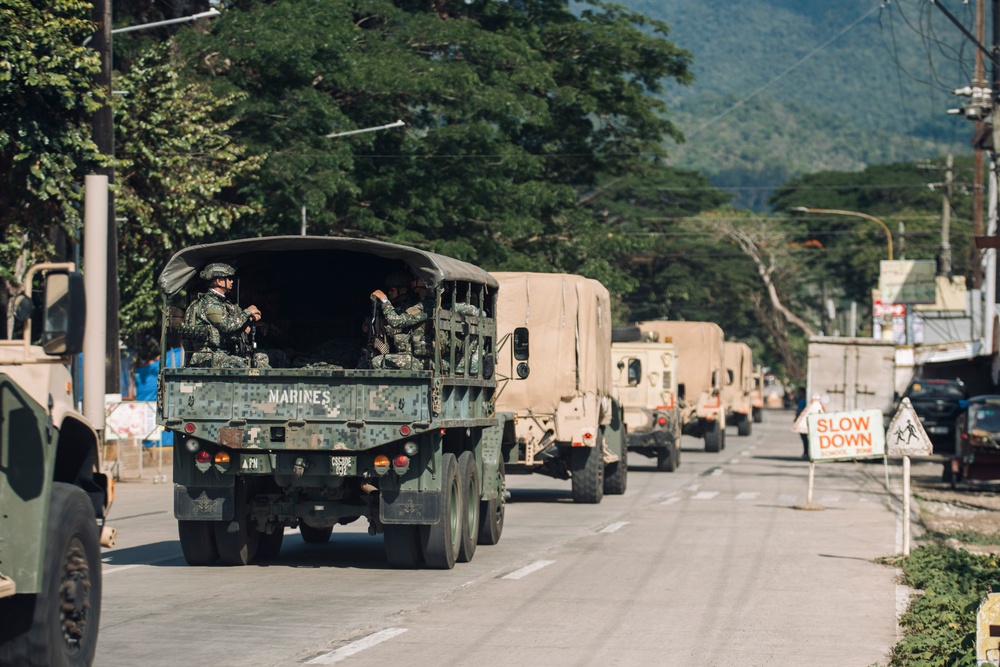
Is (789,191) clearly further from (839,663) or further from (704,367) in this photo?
(839,663)

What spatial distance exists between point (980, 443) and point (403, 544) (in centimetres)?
1712

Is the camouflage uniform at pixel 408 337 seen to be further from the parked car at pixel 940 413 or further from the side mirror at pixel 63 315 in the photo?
the parked car at pixel 940 413

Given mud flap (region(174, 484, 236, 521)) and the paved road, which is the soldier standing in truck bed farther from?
the paved road

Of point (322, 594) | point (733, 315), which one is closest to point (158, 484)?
point (322, 594)

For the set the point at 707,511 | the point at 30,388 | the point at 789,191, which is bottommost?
the point at 707,511

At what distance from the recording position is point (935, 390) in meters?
41.8

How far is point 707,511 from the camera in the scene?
23.1 m

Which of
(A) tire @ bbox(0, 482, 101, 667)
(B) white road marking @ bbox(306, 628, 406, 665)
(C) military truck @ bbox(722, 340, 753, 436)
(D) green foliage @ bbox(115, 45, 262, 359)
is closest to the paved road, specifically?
(B) white road marking @ bbox(306, 628, 406, 665)

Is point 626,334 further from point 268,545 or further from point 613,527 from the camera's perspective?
point 268,545

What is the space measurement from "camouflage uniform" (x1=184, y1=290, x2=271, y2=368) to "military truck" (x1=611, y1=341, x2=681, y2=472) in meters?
17.7

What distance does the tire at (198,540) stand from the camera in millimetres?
14578

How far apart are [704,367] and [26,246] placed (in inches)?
799

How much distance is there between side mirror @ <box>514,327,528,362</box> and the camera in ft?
63.8

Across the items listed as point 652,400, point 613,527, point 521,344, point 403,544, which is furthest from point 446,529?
point 652,400
